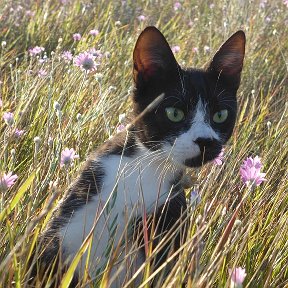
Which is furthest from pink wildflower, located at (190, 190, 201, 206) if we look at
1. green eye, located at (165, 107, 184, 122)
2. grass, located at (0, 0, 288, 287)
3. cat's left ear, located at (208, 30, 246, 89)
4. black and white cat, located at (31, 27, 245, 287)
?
cat's left ear, located at (208, 30, 246, 89)

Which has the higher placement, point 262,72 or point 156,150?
point 262,72

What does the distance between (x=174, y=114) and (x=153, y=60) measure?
0.74 feet

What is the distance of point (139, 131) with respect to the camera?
211cm

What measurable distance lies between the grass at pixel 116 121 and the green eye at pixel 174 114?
0.16m

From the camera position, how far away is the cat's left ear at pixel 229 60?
2.26m

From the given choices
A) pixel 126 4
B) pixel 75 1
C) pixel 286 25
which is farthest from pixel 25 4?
pixel 286 25

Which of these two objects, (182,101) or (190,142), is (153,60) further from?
(190,142)

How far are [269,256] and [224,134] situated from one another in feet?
2.11

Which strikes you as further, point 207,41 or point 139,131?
point 207,41

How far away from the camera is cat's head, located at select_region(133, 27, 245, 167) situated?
6.48ft

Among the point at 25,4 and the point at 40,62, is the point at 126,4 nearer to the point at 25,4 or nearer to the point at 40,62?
the point at 25,4

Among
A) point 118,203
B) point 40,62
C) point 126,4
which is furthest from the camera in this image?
point 126,4

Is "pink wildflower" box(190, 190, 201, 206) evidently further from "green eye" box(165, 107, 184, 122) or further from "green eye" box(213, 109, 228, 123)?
"green eye" box(213, 109, 228, 123)

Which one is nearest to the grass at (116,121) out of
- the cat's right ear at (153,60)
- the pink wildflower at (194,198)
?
the pink wildflower at (194,198)
